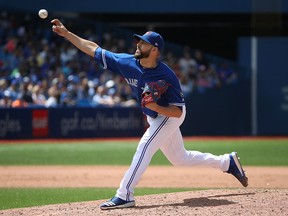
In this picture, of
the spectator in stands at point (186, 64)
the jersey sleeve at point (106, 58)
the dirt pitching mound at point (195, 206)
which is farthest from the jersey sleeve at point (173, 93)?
the spectator in stands at point (186, 64)

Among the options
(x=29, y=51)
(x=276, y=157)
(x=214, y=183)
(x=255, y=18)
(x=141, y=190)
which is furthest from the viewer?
(x=255, y=18)

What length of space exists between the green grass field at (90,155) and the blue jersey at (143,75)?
2.12 meters

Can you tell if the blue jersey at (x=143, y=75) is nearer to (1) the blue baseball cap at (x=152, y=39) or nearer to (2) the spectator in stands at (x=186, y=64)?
(1) the blue baseball cap at (x=152, y=39)

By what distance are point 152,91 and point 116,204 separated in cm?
128

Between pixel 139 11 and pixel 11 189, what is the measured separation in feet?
47.5

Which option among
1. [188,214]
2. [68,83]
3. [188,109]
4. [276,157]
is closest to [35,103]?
[68,83]

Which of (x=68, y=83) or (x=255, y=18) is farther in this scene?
(x=255, y=18)

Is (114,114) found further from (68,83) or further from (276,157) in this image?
(276,157)

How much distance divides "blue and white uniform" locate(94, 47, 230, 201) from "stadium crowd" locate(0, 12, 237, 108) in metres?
11.5

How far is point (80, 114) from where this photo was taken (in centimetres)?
1973

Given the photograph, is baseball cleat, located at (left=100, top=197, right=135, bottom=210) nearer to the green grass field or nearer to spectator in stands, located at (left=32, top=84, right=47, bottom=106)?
the green grass field

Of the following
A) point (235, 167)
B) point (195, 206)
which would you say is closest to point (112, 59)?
point (195, 206)

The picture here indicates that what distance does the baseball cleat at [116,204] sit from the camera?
23.6 feet

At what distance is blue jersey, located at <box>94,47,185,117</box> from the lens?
24.5ft
